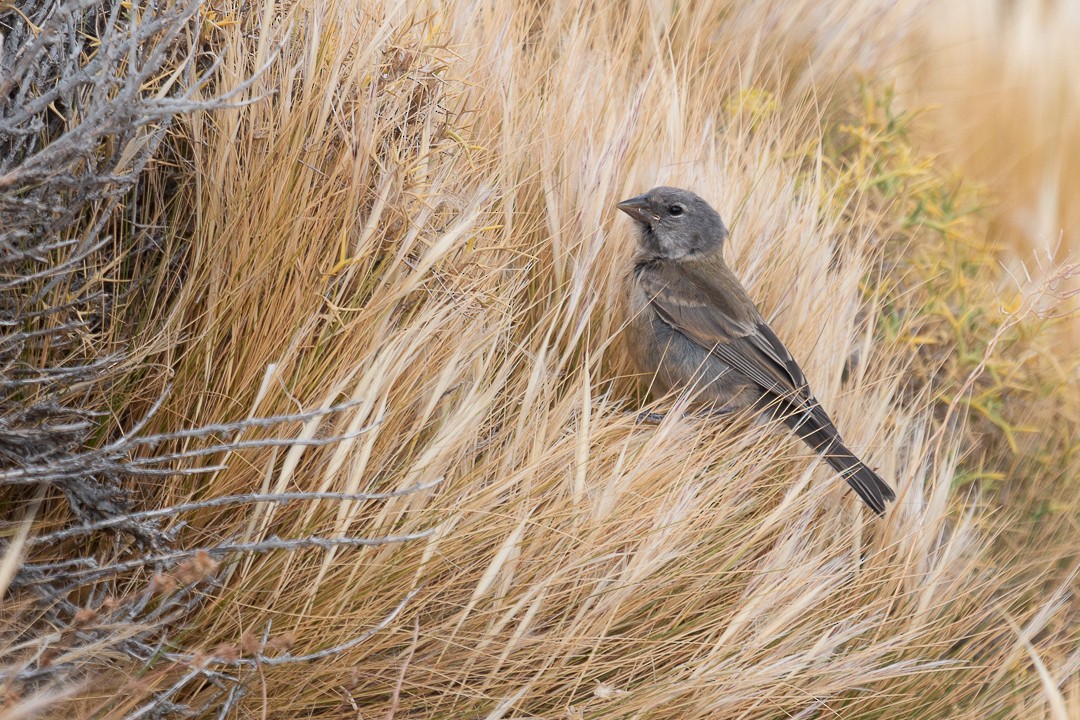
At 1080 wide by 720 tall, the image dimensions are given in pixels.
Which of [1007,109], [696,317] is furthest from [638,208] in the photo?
[1007,109]

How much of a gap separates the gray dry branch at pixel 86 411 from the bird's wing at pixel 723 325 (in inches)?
65.7

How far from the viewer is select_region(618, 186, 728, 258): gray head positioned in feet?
12.0

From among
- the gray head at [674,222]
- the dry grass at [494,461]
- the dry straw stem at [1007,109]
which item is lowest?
the dry grass at [494,461]

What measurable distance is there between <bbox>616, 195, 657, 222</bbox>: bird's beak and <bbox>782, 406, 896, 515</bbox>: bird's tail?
840mm

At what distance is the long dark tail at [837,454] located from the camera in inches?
121

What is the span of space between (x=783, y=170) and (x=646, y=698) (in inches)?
96.8

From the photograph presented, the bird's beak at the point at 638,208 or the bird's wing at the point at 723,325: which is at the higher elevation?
the bird's beak at the point at 638,208

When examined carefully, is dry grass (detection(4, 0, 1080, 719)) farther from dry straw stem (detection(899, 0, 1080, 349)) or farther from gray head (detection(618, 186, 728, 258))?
dry straw stem (detection(899, 0, 1080, 349))

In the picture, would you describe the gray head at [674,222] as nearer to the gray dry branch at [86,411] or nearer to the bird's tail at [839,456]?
the bird's tail at [839,456]

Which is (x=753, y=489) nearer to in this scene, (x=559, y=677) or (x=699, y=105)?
(x=559, y=677)

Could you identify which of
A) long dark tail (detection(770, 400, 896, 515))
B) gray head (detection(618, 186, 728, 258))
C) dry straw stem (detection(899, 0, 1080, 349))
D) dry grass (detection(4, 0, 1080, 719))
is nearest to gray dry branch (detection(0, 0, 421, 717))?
dry grass (detection(4, 0, 1080, 719))

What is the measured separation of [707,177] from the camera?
3982 mm

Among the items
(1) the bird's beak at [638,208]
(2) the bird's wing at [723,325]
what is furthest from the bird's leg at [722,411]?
(1) the bird's beak at [638,208]

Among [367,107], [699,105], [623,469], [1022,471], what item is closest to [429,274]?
[367,107]
